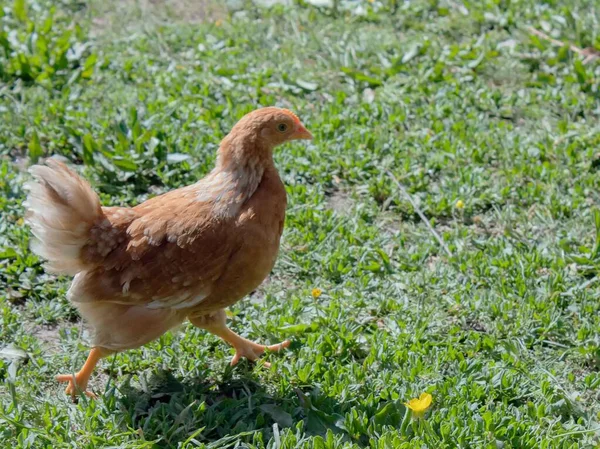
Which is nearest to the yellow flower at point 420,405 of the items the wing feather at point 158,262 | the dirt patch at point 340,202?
the wing feather at point 158,262

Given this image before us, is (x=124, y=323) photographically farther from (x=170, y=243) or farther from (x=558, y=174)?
(x=558, y=174)

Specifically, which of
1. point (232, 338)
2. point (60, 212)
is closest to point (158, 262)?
point (60, 212)

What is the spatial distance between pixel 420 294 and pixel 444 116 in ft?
7.79

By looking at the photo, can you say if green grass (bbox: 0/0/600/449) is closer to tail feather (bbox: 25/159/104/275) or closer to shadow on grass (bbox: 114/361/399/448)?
shadow on grass (bbox: 114/361/399/448)

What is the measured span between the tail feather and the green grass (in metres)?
0.74

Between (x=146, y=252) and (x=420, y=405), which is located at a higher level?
(x=146, y=252)

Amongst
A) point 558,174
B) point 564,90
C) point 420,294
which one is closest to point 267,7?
point 564,90

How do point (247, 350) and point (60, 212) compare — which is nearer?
point (60, 212)

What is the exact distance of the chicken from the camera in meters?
4.44

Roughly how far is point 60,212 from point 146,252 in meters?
0.47

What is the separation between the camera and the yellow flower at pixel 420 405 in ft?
14.2

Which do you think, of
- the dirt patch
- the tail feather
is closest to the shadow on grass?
the tail feather

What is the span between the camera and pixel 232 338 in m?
4.94

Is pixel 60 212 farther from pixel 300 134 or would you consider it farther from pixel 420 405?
pixel 420 405
